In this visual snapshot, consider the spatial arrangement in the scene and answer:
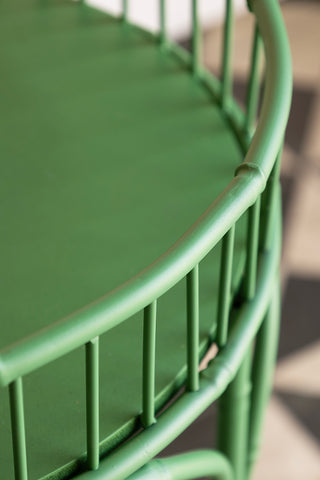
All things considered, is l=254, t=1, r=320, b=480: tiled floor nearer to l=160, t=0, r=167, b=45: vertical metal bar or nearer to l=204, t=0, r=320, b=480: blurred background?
l=204, t=0, r=320, b=480: blurred background

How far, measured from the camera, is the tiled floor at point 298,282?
1.60 meters

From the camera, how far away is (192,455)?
898 mm

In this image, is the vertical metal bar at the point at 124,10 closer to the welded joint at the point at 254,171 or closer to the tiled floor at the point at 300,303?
the welded joint at the point at 254,171

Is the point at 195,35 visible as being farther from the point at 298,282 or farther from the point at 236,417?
the point at 298,282

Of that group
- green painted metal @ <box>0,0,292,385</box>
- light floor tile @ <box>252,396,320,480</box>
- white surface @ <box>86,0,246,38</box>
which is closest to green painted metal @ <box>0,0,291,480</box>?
green painted metal @ <box>0,0,292,385</box>

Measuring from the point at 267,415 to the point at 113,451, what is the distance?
94 centimetres

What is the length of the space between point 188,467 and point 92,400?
Answer: 0.80 ft

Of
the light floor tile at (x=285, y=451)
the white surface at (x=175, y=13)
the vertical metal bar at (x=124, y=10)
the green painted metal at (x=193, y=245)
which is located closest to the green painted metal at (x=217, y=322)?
the green painted metal at (x=193, y=245)

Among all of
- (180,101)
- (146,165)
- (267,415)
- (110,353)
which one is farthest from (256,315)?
(267,415)

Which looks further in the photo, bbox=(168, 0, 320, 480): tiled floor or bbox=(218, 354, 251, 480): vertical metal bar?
bbox=(168, 0, 320, 480): tiled floor

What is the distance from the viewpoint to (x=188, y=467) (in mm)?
875

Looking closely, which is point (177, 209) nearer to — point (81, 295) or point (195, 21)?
point (81, 295)

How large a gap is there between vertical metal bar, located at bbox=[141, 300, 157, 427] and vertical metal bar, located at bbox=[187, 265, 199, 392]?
0.14 ft

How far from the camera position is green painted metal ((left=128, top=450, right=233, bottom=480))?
0.81 m
